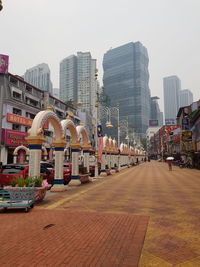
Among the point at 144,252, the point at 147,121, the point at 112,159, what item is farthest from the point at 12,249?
the point at 147,121

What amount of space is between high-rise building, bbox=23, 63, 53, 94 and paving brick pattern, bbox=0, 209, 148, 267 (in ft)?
351

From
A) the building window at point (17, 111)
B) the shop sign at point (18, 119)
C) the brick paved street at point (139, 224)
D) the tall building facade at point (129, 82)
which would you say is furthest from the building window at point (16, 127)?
the tall building facade at point (129, 82)

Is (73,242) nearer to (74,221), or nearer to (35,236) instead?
(35,236)

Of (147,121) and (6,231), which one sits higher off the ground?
(147,121)

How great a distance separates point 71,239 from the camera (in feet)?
17.0

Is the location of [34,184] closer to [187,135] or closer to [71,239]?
[71,239]

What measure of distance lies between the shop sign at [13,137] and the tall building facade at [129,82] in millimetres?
78049

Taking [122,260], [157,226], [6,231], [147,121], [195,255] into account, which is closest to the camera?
[122,260]

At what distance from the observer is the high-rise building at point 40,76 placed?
10875 cm

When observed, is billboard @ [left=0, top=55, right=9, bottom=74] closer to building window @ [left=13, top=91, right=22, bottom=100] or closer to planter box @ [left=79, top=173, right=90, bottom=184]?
building window @ [left=13, top=91, right=22, bottom=100]

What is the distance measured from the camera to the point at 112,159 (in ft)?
105

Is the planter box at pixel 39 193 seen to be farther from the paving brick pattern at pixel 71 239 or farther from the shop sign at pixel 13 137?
the shop sign at pixel 13 137

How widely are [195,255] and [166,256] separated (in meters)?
0.59

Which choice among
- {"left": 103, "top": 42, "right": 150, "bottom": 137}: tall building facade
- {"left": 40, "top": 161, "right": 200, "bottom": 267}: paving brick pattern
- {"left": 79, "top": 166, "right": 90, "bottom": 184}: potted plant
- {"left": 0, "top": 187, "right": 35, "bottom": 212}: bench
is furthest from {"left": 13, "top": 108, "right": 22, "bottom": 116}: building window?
{"left": 103, "top": 42, "right": 150, "bottom": 137}: tall building facade
